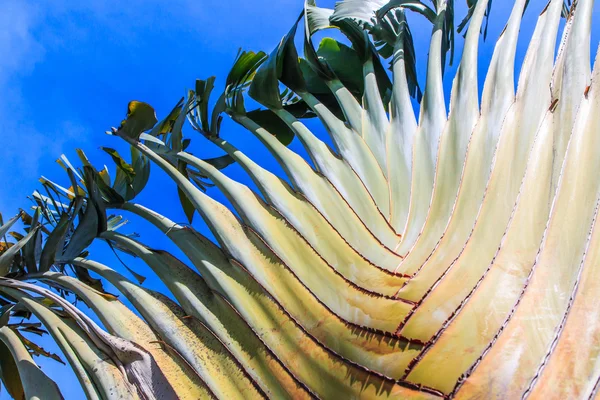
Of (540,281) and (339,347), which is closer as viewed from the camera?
(540,281)

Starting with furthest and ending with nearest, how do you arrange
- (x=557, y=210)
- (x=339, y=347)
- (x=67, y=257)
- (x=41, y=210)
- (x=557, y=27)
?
(x=41, y=210), (x=67, y=257), (x=557, y=27), (x=339, y=347), (x=557, y=210)

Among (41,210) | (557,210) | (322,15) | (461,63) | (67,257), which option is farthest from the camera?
(322,15)

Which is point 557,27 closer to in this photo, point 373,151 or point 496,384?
point 373,151

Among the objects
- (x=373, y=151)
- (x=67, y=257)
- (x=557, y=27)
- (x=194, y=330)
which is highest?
(x=557, y=27)

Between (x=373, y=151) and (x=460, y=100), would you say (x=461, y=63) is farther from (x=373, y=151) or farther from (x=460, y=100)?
(x=373, y=151)

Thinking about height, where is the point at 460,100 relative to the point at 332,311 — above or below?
above

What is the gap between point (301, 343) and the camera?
49.9 inches

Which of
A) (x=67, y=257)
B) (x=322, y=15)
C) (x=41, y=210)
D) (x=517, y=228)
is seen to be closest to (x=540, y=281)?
(x=517, y=228)

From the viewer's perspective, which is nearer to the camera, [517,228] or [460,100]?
[517,228]

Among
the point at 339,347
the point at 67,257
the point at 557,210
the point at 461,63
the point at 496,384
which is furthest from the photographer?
the point at 67,257

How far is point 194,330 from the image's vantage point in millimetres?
1421

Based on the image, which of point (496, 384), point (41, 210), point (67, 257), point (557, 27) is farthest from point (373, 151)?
point (41, 210)

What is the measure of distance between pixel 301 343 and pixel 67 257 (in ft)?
3.97

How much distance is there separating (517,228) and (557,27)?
32.4 inches
